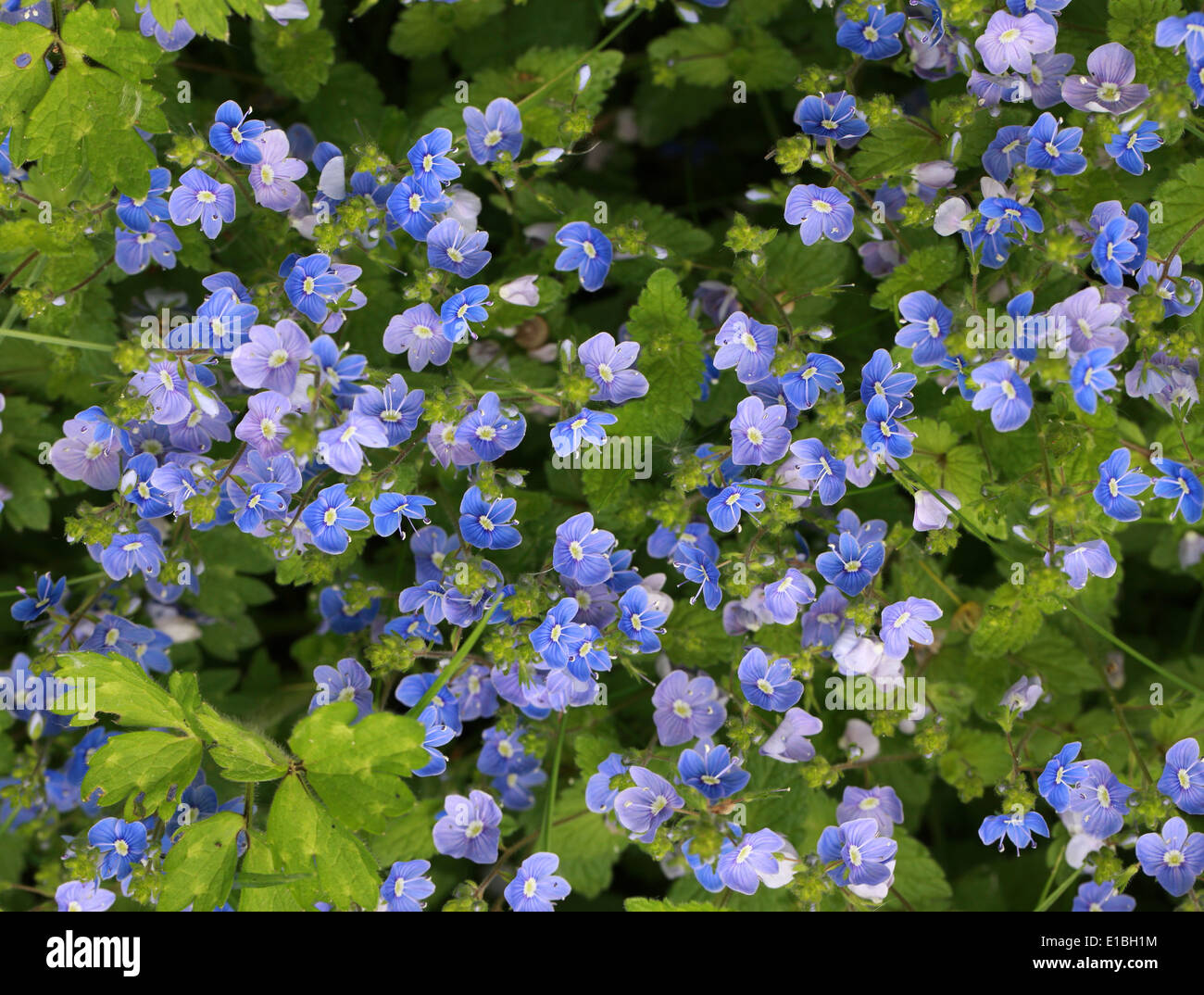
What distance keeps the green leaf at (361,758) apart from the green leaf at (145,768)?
44 cm

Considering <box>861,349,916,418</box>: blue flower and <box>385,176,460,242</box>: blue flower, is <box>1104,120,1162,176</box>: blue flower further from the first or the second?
<box>385,176,460,242</box>: blue flower

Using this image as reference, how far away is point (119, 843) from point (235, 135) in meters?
2.56

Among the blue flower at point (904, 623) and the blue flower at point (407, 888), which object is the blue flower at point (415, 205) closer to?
the blue flower at point (904, 623)

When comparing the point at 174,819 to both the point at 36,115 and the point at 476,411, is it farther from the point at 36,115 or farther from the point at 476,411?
the point at 36,115

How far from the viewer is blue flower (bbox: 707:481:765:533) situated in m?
3.35

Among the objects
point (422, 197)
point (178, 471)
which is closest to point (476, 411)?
point (422, 197)

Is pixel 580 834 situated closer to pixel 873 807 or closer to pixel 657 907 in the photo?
pixel 657 907

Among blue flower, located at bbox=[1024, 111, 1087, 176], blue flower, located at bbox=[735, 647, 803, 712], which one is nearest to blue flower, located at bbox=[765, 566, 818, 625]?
blue flower, located at bbox=[735, 647, 803, 712]

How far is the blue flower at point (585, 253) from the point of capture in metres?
3.60

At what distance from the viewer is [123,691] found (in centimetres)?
337

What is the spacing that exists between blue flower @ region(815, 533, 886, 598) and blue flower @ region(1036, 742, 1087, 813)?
3.00ft

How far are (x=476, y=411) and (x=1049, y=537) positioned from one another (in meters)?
2.00

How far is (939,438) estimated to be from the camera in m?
3.70

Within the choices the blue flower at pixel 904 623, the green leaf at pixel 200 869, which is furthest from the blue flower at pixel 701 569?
the green leaf at pixel 200 869
